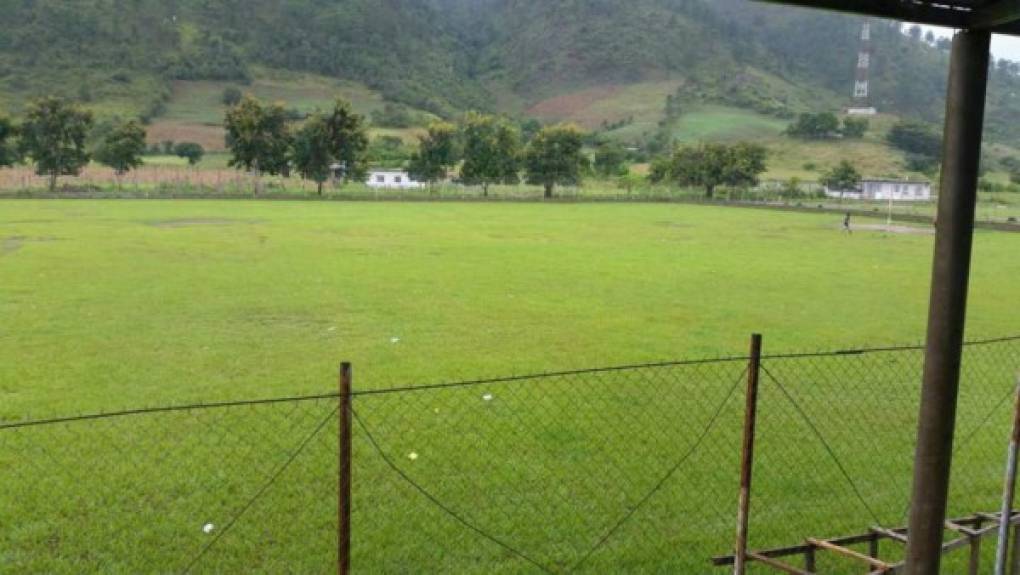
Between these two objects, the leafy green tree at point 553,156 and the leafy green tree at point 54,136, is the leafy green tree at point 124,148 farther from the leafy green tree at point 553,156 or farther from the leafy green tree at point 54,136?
the leafy green tree at point 553,156

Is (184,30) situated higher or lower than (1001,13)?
higher

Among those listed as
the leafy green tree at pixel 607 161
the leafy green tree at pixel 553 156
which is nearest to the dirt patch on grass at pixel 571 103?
the leafy green tree at pixel 607 161

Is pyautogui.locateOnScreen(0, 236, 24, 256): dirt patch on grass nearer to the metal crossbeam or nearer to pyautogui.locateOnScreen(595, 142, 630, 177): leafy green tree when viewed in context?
the metal crossbeam

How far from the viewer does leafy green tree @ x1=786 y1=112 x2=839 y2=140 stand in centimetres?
10994

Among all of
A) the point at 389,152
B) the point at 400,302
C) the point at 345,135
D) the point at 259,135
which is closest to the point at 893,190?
the point at 345,135

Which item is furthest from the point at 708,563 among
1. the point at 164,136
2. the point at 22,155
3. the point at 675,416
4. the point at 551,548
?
the point at 164,136

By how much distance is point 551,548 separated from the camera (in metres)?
5.75

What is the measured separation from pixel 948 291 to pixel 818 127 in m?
116

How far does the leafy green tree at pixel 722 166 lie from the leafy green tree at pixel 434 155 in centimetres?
2096

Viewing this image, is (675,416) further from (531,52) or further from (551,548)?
(531,52)

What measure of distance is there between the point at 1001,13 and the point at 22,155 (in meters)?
71.5

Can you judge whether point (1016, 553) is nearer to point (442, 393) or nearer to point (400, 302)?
point (442, 393)

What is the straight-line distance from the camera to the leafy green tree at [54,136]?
62.2 meters

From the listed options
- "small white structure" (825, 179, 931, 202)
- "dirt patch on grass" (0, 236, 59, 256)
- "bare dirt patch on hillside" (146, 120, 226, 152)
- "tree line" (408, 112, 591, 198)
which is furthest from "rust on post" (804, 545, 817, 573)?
"bare dirt patch on hillside" (146, 120, 226, 152)
